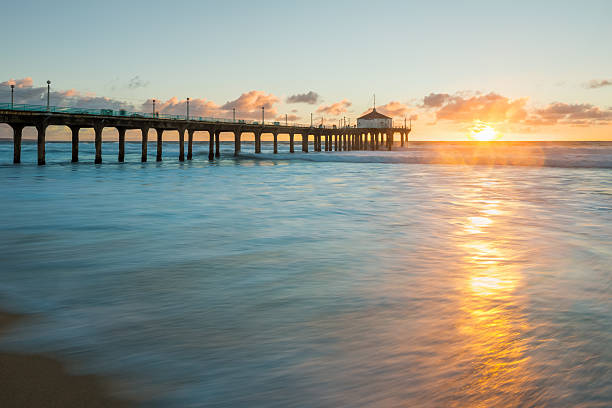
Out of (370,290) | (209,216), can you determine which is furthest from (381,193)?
(370,290)

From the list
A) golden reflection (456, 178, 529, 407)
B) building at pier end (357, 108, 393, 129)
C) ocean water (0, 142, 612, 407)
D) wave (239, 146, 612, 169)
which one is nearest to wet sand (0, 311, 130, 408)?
ocean water (0, 142, 612, 407)

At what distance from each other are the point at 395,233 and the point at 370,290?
6.81 m

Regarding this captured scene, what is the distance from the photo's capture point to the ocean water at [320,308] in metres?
4.95

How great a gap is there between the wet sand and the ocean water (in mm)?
192

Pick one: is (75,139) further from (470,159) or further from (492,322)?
(470,159)

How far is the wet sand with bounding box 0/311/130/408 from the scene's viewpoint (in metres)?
4.40

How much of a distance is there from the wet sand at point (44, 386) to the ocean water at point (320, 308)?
0.19 metres

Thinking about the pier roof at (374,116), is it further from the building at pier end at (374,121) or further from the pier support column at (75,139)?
the pier support column at (75,139)

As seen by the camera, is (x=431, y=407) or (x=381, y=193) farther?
(x=381, y=193)

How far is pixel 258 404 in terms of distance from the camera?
4586mm

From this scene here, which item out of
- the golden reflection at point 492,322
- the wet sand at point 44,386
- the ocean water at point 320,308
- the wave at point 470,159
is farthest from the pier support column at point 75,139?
the wet sand at point 44,386

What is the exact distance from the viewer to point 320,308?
299 inches

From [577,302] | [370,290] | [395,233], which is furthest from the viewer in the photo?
[395,233]

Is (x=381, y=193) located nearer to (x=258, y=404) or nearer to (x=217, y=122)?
(x=258, y=404)
